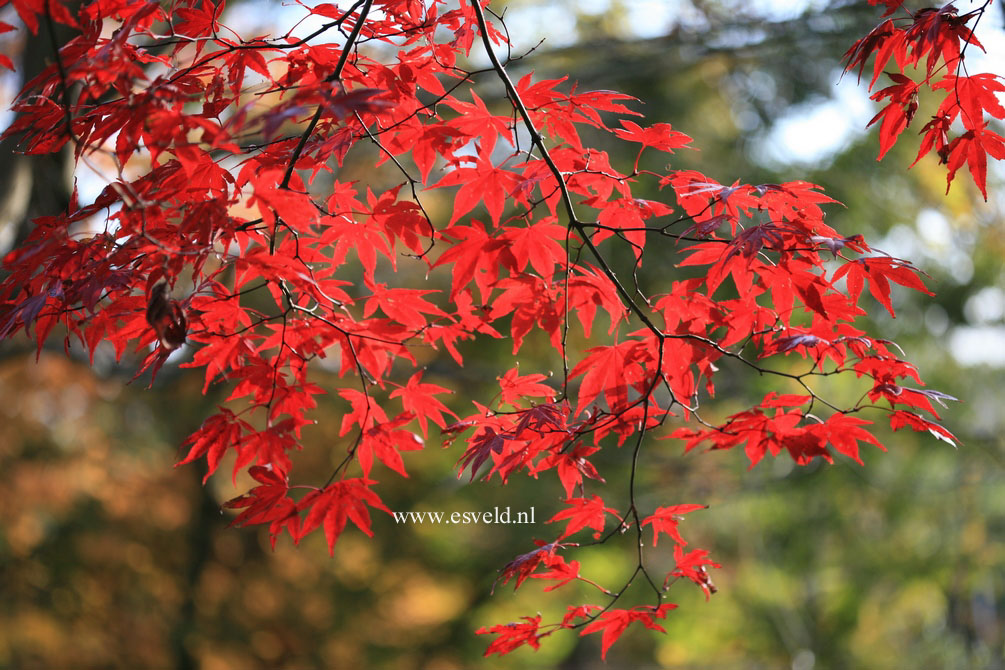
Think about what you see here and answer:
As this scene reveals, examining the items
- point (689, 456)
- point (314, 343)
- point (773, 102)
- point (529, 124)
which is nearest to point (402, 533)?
point (689, 456)

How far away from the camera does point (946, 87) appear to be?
4.28 feet

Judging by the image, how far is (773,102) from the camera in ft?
16.5

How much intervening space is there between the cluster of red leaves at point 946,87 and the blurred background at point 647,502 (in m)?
2.09

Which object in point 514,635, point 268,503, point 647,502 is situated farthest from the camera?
point 647,502

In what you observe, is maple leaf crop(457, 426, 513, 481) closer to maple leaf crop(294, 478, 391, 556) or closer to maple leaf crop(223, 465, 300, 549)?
maple leaf crop(294, 478, 391, 556)

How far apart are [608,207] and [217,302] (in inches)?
29.1

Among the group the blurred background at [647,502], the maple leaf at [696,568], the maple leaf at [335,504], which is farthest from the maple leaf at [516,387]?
the blurred background at [647,502]

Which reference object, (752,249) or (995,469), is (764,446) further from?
(995,469)

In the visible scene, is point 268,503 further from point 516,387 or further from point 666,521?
point 666,521

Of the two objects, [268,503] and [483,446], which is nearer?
[483,446]

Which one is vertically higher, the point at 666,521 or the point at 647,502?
the point at 666,521

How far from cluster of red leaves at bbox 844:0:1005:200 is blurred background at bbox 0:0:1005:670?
6.84 ft

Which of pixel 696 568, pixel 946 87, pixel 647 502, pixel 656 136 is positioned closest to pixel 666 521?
pixel 696 568

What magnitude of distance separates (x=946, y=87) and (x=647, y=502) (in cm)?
372
